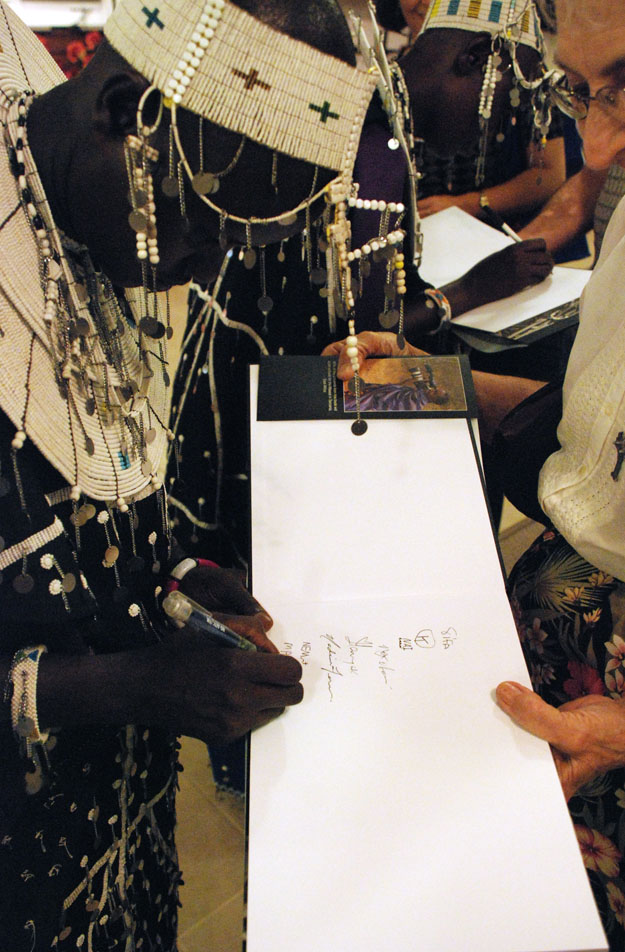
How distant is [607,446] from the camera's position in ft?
2.69

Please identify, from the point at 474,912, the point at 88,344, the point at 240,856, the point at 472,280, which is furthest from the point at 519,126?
the point at 240,856

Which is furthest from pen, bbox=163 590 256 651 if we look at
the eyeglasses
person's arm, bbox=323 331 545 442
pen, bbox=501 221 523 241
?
pen, bbox=501 221 523 241

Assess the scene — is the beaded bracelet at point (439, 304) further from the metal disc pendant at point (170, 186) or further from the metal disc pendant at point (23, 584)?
the metal disc pendant at point (23, 584)

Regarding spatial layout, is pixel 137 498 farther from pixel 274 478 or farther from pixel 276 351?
pixel 276 351

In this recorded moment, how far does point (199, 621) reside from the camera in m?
0.78

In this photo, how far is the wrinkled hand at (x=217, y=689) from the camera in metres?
0.75

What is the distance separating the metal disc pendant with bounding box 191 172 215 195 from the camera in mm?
644

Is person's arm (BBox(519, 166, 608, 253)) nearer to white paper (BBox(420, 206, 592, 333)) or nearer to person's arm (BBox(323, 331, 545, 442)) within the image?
white paper (BBox(420, 206, 592, 333))

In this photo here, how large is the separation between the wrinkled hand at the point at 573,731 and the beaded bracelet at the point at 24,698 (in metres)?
0.49

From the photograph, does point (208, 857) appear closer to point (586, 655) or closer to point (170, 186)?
point (586, 655)

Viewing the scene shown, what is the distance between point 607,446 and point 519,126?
1.18m

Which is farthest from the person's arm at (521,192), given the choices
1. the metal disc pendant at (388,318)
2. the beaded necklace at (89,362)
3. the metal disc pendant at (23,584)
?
the metal disc pendant at (23,584)

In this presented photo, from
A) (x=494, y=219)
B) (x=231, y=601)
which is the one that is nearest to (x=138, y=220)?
(x=231, y=601)

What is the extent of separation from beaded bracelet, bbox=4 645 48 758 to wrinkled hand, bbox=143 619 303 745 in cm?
11
